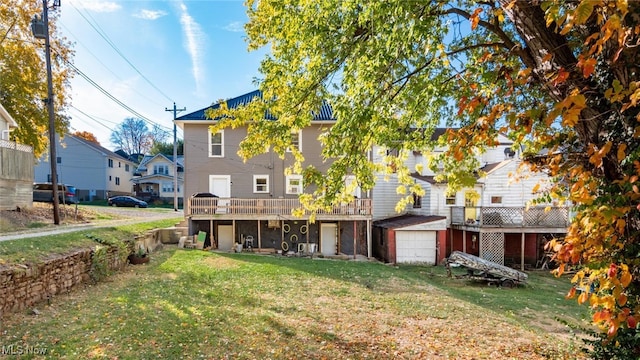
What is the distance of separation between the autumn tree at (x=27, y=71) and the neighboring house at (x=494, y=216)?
18463mm

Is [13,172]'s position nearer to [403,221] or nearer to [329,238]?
[329,238]

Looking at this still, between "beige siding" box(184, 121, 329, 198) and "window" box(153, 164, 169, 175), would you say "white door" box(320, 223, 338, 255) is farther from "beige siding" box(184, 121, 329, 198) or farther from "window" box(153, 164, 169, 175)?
"window" box(153, 164, 169, 175)

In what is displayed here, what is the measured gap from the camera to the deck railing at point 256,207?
15578 mm

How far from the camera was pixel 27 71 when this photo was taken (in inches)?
659

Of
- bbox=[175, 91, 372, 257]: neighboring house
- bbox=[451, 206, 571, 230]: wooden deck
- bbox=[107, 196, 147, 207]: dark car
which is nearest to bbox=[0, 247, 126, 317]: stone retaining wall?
bbox=[175, 91, 372, 257]: neighboring house

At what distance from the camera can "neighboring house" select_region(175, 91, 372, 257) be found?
17.0m

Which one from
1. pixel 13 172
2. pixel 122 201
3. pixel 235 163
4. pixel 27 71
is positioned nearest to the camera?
pixel 13 172

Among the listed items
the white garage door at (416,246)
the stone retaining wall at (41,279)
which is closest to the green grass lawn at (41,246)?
the stone retaining wall at (41,279)

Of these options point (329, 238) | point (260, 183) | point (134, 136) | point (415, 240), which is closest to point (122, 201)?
point (260, 183)

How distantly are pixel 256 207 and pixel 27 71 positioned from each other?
13.8m

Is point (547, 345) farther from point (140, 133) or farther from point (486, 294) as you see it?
point (140, 133)

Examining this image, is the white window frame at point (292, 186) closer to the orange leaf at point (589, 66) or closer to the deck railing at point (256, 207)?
the deck railing at point (256, 207)

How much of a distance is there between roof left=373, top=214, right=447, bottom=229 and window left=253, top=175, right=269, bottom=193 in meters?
6.72

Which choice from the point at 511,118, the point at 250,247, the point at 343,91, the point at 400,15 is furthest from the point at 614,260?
the point at 250,247
